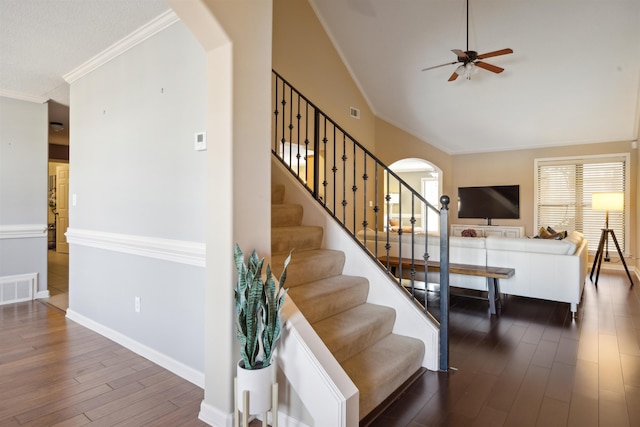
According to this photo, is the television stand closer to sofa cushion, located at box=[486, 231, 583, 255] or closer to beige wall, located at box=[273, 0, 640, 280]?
beige wall, located at box=[273, 0, 640, 280]

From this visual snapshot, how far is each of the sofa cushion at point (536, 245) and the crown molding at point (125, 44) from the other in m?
3.89

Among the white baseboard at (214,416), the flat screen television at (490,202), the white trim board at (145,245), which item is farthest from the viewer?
the flat screen television at (490,202)

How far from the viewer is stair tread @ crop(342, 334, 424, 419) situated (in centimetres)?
200

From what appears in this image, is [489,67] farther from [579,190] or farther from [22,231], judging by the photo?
[22,231]

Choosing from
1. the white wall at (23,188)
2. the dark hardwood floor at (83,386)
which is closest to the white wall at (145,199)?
the dark hardwood floor at (83,386)

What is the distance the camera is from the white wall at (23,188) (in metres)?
4.17

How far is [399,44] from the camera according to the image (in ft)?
18.5

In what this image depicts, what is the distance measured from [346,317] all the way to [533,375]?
137cm

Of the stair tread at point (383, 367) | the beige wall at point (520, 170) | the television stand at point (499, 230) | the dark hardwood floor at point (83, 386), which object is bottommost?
the dark hardwood floor at point (83, 386)

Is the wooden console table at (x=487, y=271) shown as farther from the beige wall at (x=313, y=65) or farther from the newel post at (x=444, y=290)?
the beige wall at (x=313, y=65)

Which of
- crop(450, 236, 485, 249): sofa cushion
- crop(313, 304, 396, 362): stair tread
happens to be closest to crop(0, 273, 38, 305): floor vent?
crop(313, 304, 396, 362): stair tread

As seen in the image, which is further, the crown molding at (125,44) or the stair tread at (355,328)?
the crown molding at (125,44)

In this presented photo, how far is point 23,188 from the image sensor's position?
4.31 metres

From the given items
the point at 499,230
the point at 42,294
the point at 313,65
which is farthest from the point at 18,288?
the point at 499,230
